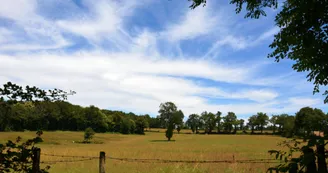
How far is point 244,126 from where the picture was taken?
17050 centimetres

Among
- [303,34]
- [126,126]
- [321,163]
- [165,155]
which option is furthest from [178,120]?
[321,163]

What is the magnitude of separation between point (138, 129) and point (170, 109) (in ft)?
69.8

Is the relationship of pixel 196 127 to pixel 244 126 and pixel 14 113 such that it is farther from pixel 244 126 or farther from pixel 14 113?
pixel 14 113

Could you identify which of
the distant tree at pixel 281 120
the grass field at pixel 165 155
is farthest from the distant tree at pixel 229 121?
the grass field at pixel 165 155

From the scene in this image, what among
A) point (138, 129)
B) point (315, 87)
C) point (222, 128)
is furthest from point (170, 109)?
point (315, 87)

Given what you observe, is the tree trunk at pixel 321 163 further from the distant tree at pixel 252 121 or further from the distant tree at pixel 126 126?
the distant tree at pixel 252 121

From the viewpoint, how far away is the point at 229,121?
152250 mm

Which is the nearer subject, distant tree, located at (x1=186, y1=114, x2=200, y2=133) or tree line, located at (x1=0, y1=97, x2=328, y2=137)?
tree line, located at (x1=0, y1=97, x2=328, y2=137)

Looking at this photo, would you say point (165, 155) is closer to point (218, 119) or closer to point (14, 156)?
point (14, 156)

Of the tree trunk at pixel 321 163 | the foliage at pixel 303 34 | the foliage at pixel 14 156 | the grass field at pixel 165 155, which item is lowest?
the grass field at pixel 165 155

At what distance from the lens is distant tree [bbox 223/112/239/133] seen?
151000 mm

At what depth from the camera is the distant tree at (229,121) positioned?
151000 millimetres

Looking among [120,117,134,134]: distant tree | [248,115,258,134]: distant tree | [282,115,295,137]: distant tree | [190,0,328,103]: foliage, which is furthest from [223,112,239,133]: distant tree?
[190,0,328,103]: foliage

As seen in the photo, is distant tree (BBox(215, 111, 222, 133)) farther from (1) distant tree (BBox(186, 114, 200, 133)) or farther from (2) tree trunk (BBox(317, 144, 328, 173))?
(2) tree trunk (BBox(317, 144, 328, 173))
